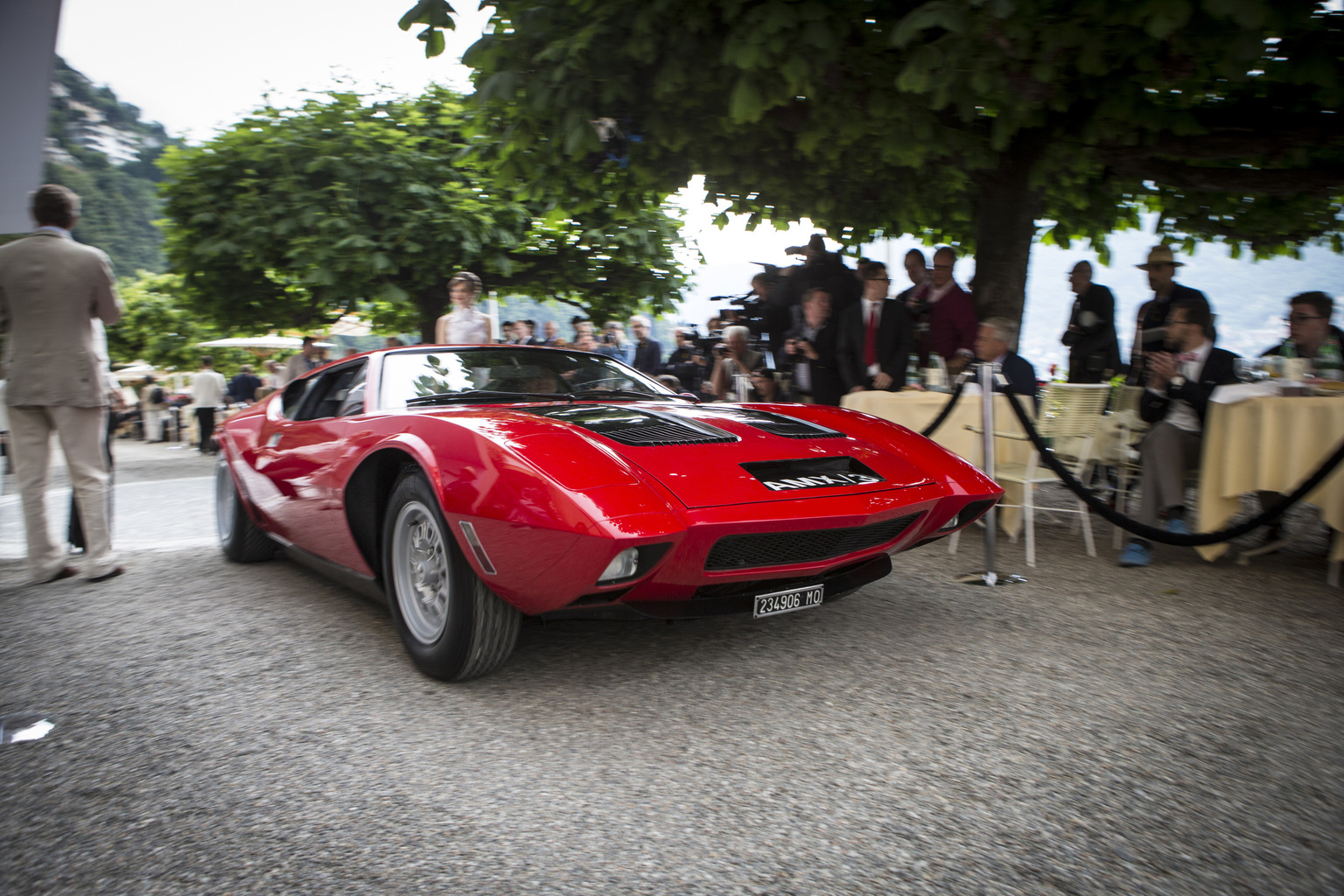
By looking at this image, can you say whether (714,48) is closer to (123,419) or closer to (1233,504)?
(1233,504)

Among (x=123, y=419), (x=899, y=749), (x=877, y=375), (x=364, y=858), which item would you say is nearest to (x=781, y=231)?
(x=877, y=375)

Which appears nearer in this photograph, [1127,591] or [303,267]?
[1127,591]

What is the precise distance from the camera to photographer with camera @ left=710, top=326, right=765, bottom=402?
25.8 ft

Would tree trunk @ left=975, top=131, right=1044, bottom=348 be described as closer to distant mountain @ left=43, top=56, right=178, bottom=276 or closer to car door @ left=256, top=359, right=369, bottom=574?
car door @ left=256, top=359, right=369, bottom=574

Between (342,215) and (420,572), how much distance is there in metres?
9.77

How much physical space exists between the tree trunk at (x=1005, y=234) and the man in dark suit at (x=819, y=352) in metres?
1.46

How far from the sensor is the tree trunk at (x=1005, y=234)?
670 cm

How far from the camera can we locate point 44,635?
3.47m

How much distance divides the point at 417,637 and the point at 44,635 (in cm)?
169

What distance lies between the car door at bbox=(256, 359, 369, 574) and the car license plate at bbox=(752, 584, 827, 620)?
1468 mm

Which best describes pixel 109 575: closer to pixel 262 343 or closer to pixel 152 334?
pixel 262 343

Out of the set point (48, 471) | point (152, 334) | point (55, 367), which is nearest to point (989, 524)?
point (55, 367)

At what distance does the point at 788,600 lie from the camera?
2760 millimetres

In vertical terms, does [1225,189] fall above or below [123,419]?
above
